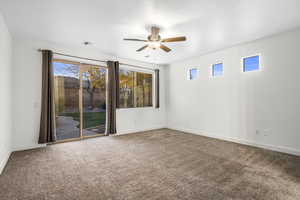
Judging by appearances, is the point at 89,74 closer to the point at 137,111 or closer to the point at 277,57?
the point at 137,111

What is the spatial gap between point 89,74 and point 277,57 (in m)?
4.96

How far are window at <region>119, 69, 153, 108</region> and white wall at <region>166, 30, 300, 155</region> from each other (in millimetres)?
1423

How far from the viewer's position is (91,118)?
4.95m

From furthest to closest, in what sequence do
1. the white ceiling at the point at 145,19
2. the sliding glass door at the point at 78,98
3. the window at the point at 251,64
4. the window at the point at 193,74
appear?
the window at the point at 193,74 < the sliding glass door at the point at 78,98 < the window at the point at 251,64 < the white ceiling at the point at 145,19

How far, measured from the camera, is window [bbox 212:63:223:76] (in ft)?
15.1

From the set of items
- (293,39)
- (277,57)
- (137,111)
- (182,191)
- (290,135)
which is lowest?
(182,191)

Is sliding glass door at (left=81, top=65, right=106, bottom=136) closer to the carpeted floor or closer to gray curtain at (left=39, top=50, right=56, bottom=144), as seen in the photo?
gray curtain at (left=39, top=50, right=56, bottom=144)

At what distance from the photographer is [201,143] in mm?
4164

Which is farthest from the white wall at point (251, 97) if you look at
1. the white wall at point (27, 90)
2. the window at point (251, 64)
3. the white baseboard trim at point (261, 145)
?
the white wall at point (27, 90)

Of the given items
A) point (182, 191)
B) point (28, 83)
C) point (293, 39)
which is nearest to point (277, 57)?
point (293, 39)

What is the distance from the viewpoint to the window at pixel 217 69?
4.61 m

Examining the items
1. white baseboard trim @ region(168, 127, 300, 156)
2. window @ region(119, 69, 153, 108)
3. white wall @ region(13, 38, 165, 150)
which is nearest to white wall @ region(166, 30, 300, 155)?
white baseboard trim @ region(168, 127, 300, 156)

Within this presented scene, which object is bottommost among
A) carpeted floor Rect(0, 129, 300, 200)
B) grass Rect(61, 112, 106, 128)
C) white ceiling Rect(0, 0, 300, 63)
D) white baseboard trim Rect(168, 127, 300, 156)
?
carpeted floor Rect(0, 129, 300, 200)

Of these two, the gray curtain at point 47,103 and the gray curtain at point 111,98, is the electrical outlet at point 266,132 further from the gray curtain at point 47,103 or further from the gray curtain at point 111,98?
the gray curtain at point 47,103
